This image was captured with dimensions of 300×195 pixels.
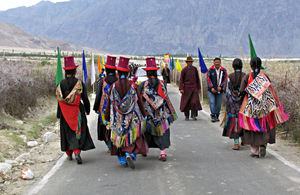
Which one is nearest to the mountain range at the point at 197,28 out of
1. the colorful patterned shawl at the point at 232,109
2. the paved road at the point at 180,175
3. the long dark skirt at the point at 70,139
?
the colorful patterned shawl at the point at 232,109

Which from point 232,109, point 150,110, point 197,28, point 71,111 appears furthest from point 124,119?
point 197,28

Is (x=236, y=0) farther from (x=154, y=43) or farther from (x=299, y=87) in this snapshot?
(x=299, y=87)

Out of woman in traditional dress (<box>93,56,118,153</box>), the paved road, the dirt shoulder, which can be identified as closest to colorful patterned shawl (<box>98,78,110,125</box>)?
woman in traditional dress (<box>93,56,118,153</box>)

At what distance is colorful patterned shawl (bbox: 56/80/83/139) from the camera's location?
702 cm

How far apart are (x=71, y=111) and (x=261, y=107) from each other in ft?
12.2

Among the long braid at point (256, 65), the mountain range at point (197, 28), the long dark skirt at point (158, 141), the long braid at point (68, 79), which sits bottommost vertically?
the long dark skirt at point (158, 141)

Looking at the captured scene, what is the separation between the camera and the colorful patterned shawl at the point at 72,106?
7020mm

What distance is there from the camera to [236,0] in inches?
7333

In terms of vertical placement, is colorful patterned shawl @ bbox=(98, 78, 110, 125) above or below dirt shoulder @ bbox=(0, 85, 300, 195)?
above

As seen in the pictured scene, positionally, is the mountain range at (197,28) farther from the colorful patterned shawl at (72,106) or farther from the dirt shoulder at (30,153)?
the colorful patterned shawl at (72,106)

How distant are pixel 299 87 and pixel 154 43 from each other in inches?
6237

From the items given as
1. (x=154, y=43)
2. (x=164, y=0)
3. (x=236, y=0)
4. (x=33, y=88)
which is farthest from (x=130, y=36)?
(x=33, y=88)

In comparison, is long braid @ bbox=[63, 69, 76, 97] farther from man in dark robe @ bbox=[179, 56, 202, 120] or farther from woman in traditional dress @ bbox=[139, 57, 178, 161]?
man in dark robe @ bbox=[179, 56, 202, 120]

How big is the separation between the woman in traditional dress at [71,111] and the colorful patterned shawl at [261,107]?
3243 mm
